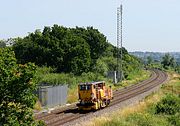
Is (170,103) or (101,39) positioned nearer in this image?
(170,103)

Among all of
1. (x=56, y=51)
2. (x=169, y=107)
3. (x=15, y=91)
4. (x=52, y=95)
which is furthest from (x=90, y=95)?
(x=56, y=51)

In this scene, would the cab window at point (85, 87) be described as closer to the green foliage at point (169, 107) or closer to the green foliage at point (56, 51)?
the green foliage at point (169, 107)

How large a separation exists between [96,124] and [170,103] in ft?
41.3

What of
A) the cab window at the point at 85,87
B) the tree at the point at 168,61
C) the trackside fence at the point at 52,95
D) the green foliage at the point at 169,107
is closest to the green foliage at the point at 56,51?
the trackside fence at the point at 52,95

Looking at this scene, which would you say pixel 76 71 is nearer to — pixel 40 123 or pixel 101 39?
pixel 101 39

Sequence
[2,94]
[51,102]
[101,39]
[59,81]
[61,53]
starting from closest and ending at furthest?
[2,94] → [51,102] → [59,81] → [61,53] → [101,39]

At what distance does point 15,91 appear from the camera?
1563 centimetres

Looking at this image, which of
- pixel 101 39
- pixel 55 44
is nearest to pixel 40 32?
pixel 55 44

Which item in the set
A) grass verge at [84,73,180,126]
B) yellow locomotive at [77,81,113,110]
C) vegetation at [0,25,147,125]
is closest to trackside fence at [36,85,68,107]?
vegetation at [0,25,147,125]

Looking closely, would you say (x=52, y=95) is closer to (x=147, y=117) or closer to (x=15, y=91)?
(x=147, y=117)

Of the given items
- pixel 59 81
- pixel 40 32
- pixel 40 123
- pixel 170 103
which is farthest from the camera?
pixel 40 32

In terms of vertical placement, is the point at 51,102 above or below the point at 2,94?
below

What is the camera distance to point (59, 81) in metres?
59.0

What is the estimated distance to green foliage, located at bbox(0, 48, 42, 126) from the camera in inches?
602
